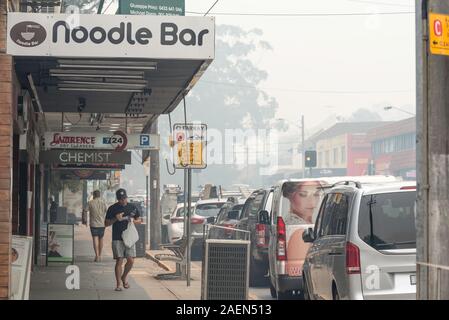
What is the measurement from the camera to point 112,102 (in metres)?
19.0

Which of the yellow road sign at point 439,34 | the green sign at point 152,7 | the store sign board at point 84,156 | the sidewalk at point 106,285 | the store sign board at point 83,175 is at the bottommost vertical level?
the sidewalk at point 106,285

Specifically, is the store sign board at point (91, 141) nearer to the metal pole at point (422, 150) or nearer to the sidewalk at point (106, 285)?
the sidewalk at point (106, 285)

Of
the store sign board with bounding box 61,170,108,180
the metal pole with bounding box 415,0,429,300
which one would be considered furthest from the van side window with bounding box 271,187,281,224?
the store sign board with bounding box 61,170,108,180

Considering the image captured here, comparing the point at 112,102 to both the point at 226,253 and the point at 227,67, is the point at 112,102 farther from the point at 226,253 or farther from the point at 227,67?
A: the point at 227,67

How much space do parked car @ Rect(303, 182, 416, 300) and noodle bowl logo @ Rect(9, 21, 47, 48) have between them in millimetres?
4095

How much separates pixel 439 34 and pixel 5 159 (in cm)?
560

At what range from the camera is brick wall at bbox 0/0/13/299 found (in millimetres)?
11891

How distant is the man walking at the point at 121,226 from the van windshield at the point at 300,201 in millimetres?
2592

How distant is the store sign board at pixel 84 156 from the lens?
66.7 ft

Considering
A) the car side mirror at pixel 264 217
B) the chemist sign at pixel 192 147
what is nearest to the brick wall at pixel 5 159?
the chemist sign at pixel 192 147

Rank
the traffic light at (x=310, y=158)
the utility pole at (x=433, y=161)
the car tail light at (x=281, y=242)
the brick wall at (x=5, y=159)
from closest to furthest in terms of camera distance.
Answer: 1. the utility pole at (x=433, y=161)
2. the brick wall at (x=5, y=159)
3. the car tail light at (x=281, y=242)
4. the traffic light at (x=310, y=158)

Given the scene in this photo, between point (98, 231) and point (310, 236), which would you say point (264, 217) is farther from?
point (98, 231)

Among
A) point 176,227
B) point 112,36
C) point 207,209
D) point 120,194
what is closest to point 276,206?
point 120,194

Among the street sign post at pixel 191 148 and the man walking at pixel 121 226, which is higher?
the street sign post at pixel 191 148
